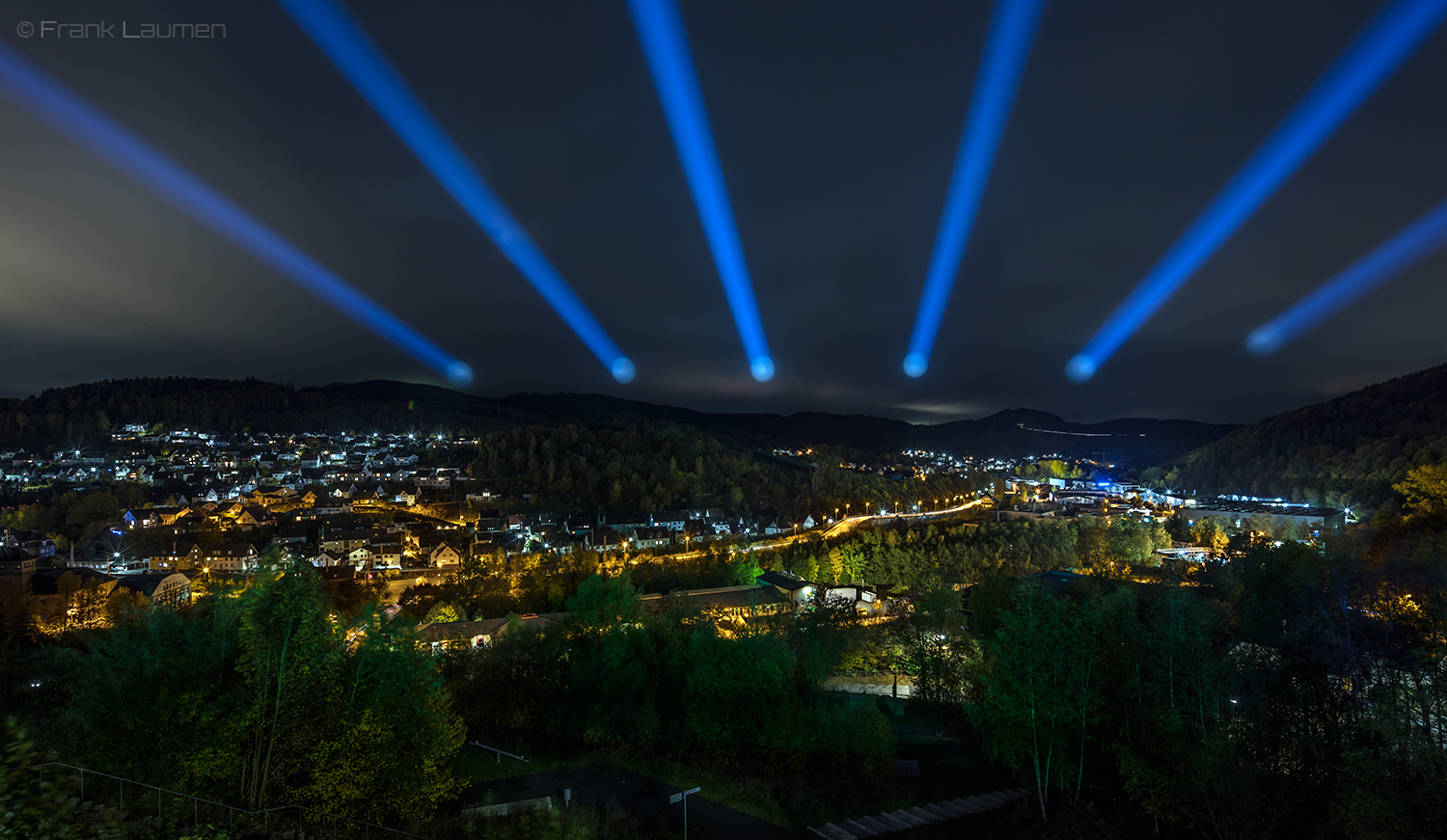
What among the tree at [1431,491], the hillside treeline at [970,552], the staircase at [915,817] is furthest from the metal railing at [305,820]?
the hillside treeline at [970,552]

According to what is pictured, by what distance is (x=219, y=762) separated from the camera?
26.0 feet

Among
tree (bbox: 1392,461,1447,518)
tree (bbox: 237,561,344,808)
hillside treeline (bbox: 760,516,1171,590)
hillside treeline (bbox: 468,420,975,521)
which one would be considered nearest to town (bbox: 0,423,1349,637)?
tree (bbox: 237,561,344,808)

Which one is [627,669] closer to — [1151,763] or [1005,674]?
[1005,674]

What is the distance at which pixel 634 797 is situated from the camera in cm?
1278

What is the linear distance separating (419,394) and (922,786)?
11933 centimetres

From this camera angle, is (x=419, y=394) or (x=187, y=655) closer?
(x=187, y=655)

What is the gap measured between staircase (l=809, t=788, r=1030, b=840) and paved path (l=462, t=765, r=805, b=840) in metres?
0.78

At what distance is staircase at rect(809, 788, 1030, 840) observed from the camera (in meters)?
11.3

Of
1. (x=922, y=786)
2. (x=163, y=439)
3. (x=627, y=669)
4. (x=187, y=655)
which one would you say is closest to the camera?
(x=187, y=655)

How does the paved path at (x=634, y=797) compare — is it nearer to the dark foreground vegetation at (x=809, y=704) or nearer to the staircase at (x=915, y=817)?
the dark foreground vegetation at (x=809, y=704)

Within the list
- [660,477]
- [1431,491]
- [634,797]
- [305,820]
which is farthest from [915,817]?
[660,477]

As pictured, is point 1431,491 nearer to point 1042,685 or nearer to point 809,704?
point 1042,685

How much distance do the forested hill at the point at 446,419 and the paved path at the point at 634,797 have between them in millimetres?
71963

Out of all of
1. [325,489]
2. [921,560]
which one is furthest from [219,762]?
[325,489]
